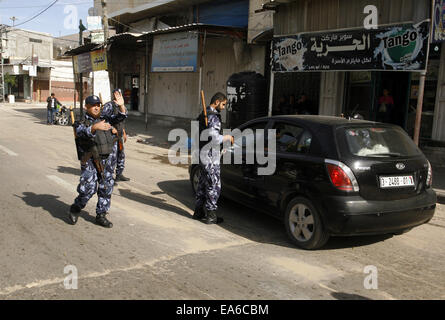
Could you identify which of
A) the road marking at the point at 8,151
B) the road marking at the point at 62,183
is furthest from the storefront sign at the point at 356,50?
the road marking at the point at 8,151

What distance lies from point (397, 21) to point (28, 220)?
7.65 m

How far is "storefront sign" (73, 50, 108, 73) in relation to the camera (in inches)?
757

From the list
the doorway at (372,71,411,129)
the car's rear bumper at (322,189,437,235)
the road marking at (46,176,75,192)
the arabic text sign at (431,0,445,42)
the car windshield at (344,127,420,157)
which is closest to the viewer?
the car's rear bumper at (322,189,437,235)

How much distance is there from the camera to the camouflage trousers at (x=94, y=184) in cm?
503

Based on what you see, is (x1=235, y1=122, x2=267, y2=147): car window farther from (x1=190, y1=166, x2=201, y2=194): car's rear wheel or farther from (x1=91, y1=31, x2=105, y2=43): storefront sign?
(x1=91, y1=31, x2=105, y2=43): storefront sign

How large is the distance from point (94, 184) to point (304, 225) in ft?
8.66

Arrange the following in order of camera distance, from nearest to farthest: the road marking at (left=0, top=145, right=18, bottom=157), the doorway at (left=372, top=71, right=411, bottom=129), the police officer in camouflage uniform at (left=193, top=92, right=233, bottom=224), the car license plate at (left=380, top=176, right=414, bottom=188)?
the car license plate at (left=380, top=176, right=414, bottom=188), the police officer in camouflage uniform at (left=193, top=92, right=233, bottom=224), the road marking at (left=0, top=145, right=18, bottom=157), the doorway at (left=372, top=71, right=411, bottom=129)

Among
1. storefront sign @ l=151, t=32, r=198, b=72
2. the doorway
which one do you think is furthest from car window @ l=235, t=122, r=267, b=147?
storefront sign @ l=151, t=32, r=198, b=72

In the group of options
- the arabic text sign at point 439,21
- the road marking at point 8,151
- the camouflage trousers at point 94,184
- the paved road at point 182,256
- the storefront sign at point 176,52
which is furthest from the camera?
the storefront sign at point 176,52

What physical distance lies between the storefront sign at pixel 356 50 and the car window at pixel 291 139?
3.90 meters

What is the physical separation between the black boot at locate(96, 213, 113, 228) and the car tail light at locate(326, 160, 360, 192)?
281 centimetres

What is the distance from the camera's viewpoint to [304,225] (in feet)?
15.3

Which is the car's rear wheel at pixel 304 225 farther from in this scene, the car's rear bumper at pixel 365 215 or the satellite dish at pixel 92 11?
the satellite dish at pixel 92 11
